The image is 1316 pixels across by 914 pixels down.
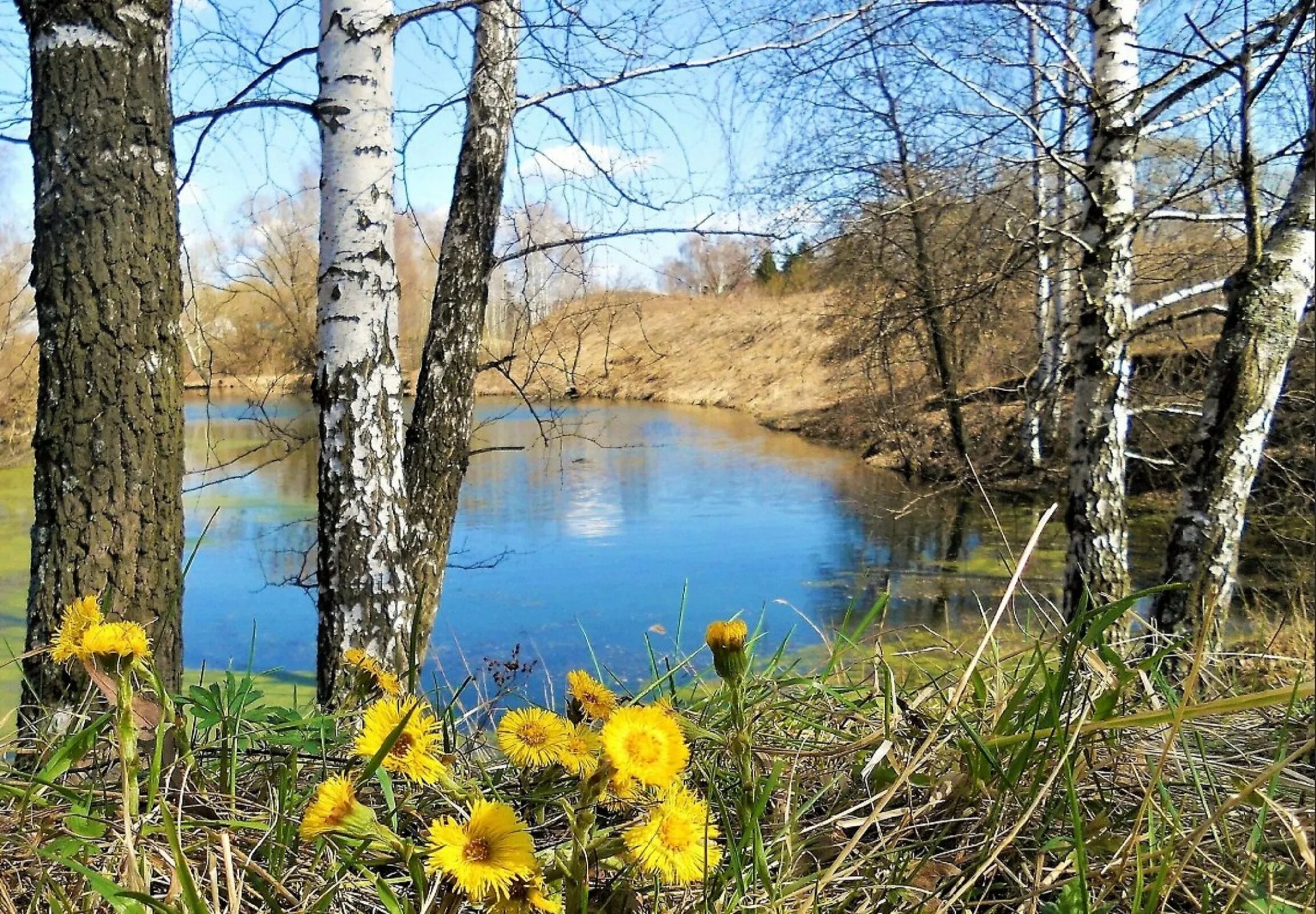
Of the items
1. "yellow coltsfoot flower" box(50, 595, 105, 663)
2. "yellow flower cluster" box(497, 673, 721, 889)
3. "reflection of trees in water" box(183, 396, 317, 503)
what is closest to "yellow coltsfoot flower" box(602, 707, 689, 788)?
"yellow flower cluster" box(497, 673, 721, 889)

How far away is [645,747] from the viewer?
2.23 feet

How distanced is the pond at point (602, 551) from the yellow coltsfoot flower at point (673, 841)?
2.94m

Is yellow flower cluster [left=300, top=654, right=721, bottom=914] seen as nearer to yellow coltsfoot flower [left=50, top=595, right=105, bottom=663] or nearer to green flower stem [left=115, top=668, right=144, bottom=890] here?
green flower stem [left=115, top=668, right=144, bottom=890]

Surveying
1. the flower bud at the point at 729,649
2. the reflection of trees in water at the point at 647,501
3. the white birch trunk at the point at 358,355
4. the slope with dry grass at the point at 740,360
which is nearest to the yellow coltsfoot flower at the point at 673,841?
the flower bud at the point at 729,649

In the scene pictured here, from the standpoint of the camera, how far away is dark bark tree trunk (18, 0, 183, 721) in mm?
2340

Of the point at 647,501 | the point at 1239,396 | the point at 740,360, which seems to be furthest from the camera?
the point at 740,360

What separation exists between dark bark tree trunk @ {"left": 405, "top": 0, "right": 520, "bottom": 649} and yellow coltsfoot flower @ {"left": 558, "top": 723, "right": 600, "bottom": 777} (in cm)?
371

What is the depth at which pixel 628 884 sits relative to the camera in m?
0.74

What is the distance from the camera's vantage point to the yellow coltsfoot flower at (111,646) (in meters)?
0.75

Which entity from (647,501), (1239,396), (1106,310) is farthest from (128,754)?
(647,501)

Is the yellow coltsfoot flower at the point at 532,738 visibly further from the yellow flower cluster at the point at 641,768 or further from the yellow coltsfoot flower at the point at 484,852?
the yellow coltsfoot flower at the point at 484,852

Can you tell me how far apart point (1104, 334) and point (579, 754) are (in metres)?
4.29

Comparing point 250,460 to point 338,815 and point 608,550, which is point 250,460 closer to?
point 608,550

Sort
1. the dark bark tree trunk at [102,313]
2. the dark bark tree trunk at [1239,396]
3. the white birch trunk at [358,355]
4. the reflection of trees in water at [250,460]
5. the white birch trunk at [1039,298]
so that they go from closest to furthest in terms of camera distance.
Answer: the dark bark tree trunk at [102,313] → the white birch trunk at [358,355] → the dark bark tree trunk at [1239,396] → the white birch trunk at [1039,298] → the reflection of trees in water at [250,460]
